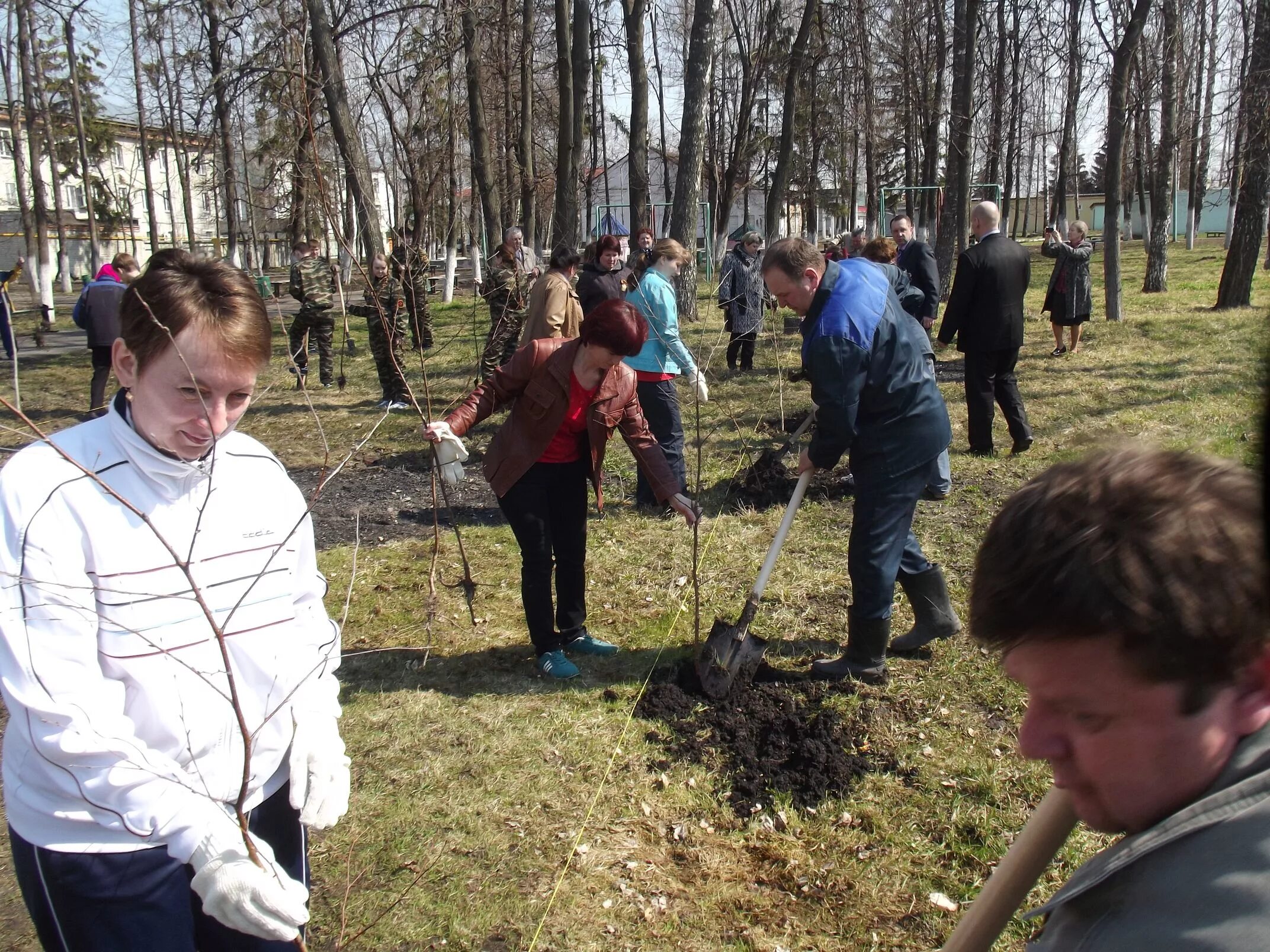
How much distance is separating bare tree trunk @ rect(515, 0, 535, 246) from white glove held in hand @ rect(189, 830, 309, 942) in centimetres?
1795

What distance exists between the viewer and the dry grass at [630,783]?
9.21 ft

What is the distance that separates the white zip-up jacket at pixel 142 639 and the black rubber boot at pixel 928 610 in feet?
10.1

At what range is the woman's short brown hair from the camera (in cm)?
149

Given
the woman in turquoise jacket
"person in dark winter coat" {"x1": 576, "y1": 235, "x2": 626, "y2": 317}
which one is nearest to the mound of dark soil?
the woman in turquoise jacket

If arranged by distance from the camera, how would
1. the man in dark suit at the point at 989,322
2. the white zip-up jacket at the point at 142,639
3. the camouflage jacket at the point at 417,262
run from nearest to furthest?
the white zip-up jacket at the point at 142,639 < the man in dark suit at the point at 989,322 < the camouflage jacket at the point at 417,262

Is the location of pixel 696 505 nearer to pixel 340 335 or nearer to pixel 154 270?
pixel 154 270

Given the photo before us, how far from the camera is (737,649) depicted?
4012mm

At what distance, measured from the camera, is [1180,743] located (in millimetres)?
843

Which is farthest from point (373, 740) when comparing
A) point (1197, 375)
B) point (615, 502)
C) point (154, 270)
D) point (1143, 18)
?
point (1143, 18)

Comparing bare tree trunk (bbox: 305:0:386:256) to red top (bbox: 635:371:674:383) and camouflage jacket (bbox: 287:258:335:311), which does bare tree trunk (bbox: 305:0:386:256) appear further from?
red top (bbox: 635:371:674:383)

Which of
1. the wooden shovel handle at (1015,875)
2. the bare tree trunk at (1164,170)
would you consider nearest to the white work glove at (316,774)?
the wooden shovel handle at (1015,875)

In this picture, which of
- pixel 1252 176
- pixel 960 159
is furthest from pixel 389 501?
pixel 1252 176

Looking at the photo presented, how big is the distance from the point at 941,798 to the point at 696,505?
149 cm

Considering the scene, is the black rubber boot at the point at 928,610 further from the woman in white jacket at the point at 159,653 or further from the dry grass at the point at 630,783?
the woman in white jacket at the point at 159,653
